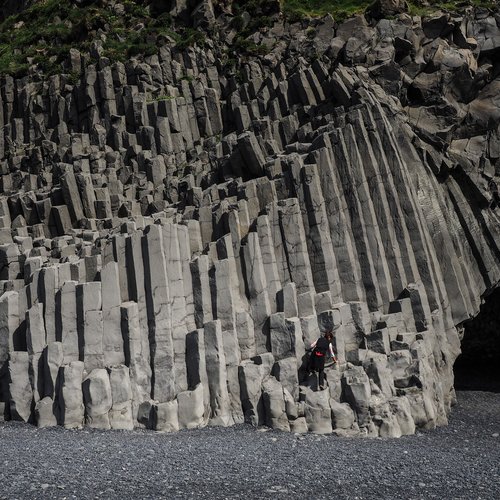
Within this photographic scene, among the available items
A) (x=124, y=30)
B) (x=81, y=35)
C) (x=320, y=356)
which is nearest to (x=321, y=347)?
(x=320, y=356)

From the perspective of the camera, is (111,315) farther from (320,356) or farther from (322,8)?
(322,8)

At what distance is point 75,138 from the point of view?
25.9 meters

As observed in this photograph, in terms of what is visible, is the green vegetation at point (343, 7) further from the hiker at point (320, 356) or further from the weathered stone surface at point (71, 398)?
the weathered stone surface at point (71, 398)

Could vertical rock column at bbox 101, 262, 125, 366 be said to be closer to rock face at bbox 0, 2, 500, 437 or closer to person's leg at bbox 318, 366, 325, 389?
rock face at bbox 0, 2, 500, 437

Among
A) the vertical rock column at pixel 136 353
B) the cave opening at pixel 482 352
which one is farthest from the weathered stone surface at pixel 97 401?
the cave opening at pixel 482 352

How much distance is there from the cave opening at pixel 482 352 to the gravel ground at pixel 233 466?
11366 mm

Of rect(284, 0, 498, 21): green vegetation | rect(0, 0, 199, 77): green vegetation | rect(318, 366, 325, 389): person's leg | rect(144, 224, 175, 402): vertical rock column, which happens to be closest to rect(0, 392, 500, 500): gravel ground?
rect(318, 366, 325, 389): person's leg

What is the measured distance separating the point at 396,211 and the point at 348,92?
5004 millimetres

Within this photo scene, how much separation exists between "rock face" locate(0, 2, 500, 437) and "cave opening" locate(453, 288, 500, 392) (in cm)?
544

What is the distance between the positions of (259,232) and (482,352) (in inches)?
589

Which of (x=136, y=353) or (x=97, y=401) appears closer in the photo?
(x=97, y=401)

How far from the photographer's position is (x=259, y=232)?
1783 centimetres

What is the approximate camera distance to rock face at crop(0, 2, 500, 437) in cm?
1541

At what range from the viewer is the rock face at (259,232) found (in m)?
15.4
